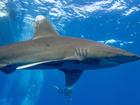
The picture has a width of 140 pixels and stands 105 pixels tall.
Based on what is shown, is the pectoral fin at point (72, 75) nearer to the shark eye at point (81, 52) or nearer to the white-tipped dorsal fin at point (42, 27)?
the shark eye at point (81, 52)

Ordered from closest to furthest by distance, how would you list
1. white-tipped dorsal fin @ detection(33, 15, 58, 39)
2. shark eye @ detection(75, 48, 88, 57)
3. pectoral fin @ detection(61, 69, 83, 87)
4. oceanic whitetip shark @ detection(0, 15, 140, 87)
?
oceanic whitetip shark @ detection(0, 15, 140, 87)
shark eye @ detection(75, 48, 88, 57)
pectoral fin @ detection(61, 69, 83, 87)
white-tipped dorsal fin @ detection(33, 15, 58, 39)

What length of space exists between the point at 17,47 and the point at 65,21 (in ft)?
64.0

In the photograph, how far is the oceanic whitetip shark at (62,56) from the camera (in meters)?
5.49

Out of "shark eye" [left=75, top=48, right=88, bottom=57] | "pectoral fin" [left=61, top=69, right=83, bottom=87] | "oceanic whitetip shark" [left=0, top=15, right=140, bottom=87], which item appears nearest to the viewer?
"oceanic whitetip shark" [left=0, top=15, right=140, bottom=87]

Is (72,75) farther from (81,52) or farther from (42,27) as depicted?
(42,27)

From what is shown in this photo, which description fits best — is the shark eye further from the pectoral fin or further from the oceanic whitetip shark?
the pectoral fin

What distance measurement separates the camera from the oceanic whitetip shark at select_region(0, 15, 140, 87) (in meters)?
5.49

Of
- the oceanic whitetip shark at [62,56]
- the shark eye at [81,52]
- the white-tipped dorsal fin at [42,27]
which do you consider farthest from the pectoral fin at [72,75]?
the white-tipped dorsal fin at [42,27]

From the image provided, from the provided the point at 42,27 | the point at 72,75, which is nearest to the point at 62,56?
the point at 72,75

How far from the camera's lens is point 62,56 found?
5715 millimetres

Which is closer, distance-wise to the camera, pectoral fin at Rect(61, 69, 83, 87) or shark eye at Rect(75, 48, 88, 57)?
shark eye at Rect(75, 48, 88, 57)

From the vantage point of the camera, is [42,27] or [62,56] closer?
[62,56]


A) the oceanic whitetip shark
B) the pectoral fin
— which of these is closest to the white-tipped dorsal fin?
the oceanic whitetip shark

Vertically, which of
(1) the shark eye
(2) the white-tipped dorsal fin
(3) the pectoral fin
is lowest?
(3) the pectoral fin
